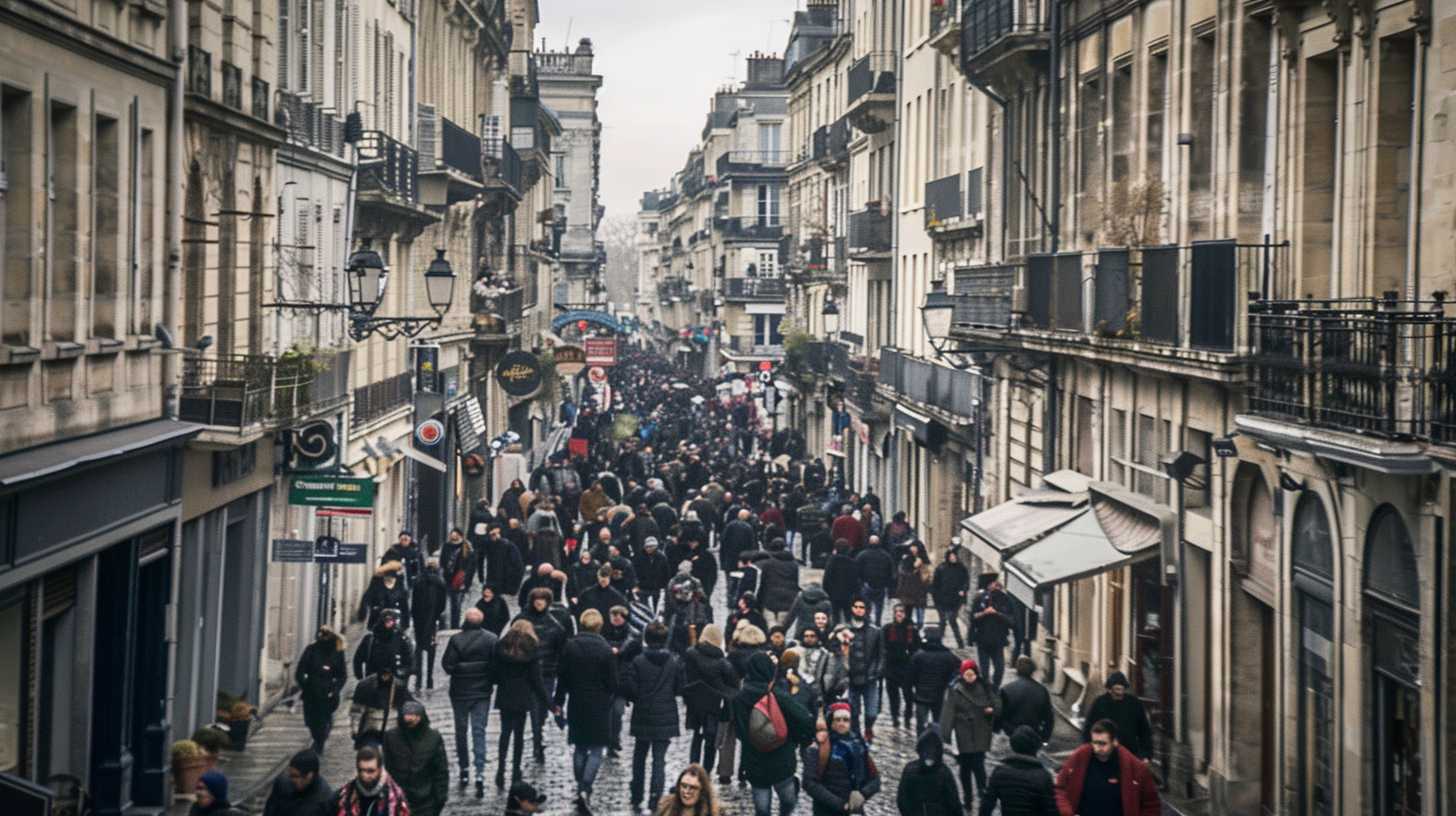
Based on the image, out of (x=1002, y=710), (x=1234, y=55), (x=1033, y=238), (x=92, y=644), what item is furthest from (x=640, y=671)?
(x=1033, y=238)

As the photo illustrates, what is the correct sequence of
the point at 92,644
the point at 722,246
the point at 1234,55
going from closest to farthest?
the point at 92,644, the point at 1234,55, the point at 722,246

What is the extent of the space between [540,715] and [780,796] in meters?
3.33

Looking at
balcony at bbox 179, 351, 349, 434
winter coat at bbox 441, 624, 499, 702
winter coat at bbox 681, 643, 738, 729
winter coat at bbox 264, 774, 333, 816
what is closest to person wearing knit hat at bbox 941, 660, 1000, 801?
winter coat at bbox 681, 643, 738, 729

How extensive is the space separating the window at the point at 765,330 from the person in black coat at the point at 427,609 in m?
76.3

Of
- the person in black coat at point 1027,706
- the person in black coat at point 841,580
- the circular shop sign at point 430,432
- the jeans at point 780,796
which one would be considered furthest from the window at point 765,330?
the jeans at point 780,796

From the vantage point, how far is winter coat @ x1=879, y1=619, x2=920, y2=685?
2359 centimetres

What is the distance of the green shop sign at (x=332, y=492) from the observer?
1007 inches

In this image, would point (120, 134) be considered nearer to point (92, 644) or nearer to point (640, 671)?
point (92, 644)

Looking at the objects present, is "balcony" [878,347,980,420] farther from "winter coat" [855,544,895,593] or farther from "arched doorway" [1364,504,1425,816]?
"arched doorway" [1364,504,1425,816]

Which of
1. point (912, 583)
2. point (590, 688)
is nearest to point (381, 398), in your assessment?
point (912, 583)

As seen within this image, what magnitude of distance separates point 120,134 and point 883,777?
8959mm

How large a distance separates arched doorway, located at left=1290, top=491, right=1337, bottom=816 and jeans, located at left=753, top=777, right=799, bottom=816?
4.06m

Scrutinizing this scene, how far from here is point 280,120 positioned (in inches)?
1091

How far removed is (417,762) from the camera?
1731 centimetres
